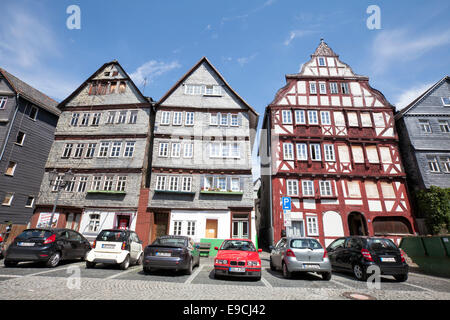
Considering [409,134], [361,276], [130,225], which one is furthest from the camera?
[409,134]

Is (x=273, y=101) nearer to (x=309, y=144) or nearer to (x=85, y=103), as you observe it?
(x=309, y=144)

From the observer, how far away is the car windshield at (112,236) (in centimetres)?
922

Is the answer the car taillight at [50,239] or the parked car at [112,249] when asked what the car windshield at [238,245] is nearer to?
the parked car at [112,249]

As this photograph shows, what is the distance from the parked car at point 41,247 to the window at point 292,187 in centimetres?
1523

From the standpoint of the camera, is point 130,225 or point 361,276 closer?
point 361,276

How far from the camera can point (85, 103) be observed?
71.5ft

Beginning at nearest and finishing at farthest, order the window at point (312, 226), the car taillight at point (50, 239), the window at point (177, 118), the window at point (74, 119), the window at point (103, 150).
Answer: the car taillight at point (50, 239)
the window at point (312, 226)
the window at point (103, 150)
the window at point (177, 118)
the window at point (74, 119)

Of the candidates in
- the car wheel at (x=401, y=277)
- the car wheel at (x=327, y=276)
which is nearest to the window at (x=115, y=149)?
the car wheel at (x=327, y=276)

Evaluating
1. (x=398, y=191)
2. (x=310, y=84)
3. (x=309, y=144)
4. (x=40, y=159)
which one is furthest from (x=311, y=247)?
(x=40, y=159)

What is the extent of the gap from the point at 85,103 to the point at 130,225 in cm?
1328

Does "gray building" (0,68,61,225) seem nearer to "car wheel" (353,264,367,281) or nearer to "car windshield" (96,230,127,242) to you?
"car windshield" (96,230,127,242)

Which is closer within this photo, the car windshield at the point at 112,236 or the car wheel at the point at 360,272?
the car wheel at the point at 360,272

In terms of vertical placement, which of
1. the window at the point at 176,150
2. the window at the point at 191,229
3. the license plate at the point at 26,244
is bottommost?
the license plate at the point at 26,244

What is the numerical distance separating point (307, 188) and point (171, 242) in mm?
13608
